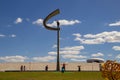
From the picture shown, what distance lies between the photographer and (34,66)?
103125 mm

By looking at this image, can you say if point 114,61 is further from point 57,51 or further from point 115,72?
point 57,51

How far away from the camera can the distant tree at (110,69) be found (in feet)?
76.7

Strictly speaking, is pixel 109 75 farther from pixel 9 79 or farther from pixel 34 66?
pixel 34 66

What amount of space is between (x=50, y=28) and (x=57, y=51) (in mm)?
7644

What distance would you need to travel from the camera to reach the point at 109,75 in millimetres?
23578

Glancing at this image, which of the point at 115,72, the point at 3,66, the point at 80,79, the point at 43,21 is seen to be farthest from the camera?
the point at 3,66

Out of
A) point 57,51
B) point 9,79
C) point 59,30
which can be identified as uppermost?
point 59,30

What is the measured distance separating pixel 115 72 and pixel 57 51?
225ft

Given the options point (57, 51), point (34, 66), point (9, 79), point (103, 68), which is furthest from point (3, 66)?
point (103, 68)

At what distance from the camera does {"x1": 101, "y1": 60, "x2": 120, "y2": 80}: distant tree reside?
921 inches

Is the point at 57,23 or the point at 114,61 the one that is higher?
the point at 57,23

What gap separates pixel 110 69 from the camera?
23.4 m

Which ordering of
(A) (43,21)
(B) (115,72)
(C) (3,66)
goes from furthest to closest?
(C) (3,66) < (A) (43,21) < (B) (115,72)

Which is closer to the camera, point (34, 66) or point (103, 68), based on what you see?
point (103, 68)
